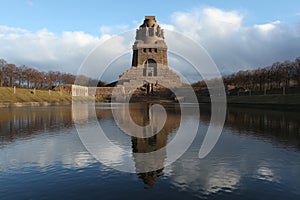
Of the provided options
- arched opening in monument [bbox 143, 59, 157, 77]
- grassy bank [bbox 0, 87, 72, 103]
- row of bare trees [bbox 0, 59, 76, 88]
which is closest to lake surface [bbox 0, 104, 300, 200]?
grassy bank [bbox 0, 87, 72, 103]

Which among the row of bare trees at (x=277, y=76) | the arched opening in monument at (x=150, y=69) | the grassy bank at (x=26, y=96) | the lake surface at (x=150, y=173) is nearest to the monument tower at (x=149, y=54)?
the arched opening in monument at (x=150, y=69)

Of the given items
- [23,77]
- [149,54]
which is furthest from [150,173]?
[149,54]

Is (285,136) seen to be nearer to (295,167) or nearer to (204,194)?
(295,167)

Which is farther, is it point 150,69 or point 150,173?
point 150,69

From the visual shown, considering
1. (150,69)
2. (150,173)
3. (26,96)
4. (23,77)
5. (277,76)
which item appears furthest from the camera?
(150,69)

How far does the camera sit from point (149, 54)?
10462 cm

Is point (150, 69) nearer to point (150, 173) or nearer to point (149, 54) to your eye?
point (149, 54)

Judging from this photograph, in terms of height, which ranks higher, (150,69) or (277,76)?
(150,69)

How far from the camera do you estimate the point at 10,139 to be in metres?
17.0

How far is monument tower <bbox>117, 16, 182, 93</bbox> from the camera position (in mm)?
93375

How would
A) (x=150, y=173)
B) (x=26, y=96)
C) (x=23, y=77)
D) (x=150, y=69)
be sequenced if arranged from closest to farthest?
(x=150, y=173) < (x=26, y=96) < (x=23, y=77) < (x=150, y=69)

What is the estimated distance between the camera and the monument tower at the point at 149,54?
93375 mm

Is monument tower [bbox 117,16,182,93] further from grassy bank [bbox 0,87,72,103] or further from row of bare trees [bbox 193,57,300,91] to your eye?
row of bare trees [bbox 193,57,300,91]

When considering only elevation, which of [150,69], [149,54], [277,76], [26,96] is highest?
[149,54]
